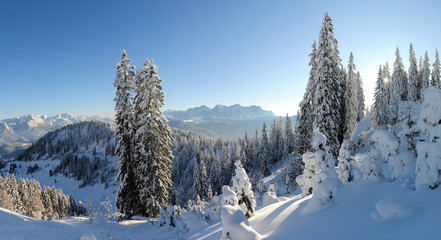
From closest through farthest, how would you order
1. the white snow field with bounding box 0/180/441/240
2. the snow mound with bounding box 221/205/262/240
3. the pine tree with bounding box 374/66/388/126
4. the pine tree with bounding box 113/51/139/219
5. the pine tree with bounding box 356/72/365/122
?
the white snow field with bounding box 0/180/441/240 → the snow mound with bounding box 221/205/262/240 → the pine tree with bounding box 113/51/139/219 → the pine tree with bounding box 374/66/388/126 → the pine tree with bounding box 356/72/365/122

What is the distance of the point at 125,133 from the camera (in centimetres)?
1772

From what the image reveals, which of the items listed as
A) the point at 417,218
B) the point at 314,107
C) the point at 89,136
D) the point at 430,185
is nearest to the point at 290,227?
the point at 417,218

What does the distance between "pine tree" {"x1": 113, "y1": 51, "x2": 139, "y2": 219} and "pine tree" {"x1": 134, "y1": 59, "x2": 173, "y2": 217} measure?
822 millimetres

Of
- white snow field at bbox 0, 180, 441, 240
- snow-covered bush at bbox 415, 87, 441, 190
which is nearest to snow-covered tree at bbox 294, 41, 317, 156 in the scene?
white snow field at bbox 0, 180, 441, 240

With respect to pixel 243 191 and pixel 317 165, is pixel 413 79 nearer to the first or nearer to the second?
pixel 317 165

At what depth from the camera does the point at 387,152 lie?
646 cm

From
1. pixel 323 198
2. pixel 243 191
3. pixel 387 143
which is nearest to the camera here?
pixel 323 198

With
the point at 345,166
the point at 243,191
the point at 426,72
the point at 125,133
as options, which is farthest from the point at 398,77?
the point at 125,133

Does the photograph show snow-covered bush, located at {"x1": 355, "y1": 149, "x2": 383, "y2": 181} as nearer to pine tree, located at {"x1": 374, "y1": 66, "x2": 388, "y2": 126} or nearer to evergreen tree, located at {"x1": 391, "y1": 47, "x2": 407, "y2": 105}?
pine tree, located at {"x1": 374, "y1": 66, "x2": 388, "y2": 126}

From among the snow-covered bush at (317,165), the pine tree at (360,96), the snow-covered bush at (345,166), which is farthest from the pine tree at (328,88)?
the pine tree at (360,96)

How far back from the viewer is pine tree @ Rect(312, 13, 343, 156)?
615 inches

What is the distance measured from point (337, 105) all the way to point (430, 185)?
1233 centimetres

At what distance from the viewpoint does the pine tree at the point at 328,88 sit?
15.6 m

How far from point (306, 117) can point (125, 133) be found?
55.3 feet
